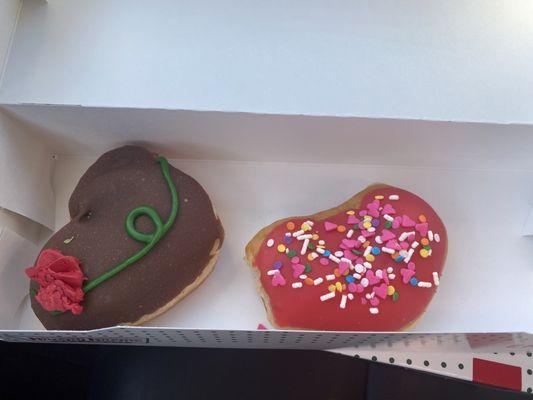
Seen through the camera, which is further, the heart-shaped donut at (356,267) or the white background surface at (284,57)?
the heart-shaped donut at (356,267)

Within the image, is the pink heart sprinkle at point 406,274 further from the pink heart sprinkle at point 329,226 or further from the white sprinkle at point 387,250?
the pink heart sprinkle at point 329,226

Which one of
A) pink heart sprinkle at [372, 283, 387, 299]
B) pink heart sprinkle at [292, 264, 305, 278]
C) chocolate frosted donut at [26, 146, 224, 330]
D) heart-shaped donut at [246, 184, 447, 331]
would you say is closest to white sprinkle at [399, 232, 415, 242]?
heart-shaped donut at [246, 184, 447, 331]

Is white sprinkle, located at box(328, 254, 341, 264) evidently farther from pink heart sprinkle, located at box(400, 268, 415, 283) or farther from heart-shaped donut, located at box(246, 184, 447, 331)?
pink heart sprinkle, located at box(400, 268, 415, 283)

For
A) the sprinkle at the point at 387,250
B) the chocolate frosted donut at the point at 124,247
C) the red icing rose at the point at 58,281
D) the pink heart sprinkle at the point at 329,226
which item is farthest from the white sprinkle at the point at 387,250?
the red icing rose at the point at 58,281

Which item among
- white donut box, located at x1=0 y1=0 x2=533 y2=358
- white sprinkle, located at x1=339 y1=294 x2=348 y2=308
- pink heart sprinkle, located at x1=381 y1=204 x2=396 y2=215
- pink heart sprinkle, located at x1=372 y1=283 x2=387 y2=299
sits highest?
white donut box, located at x1=0 y1=0 x2=533 y2=358

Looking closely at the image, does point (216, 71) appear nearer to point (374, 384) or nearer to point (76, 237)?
point (76, 237)

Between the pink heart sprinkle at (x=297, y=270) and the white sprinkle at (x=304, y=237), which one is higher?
the white sprinkle at (x=304, y=237)

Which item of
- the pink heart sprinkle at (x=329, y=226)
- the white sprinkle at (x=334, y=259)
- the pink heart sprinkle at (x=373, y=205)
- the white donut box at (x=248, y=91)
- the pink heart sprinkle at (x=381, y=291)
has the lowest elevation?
the pink heart sprinkle at (x=381, y=291)

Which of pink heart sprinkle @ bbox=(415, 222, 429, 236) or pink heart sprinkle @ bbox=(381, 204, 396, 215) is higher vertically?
pink heart sprinkle @ bbox=(381, 204, 396, 215)
